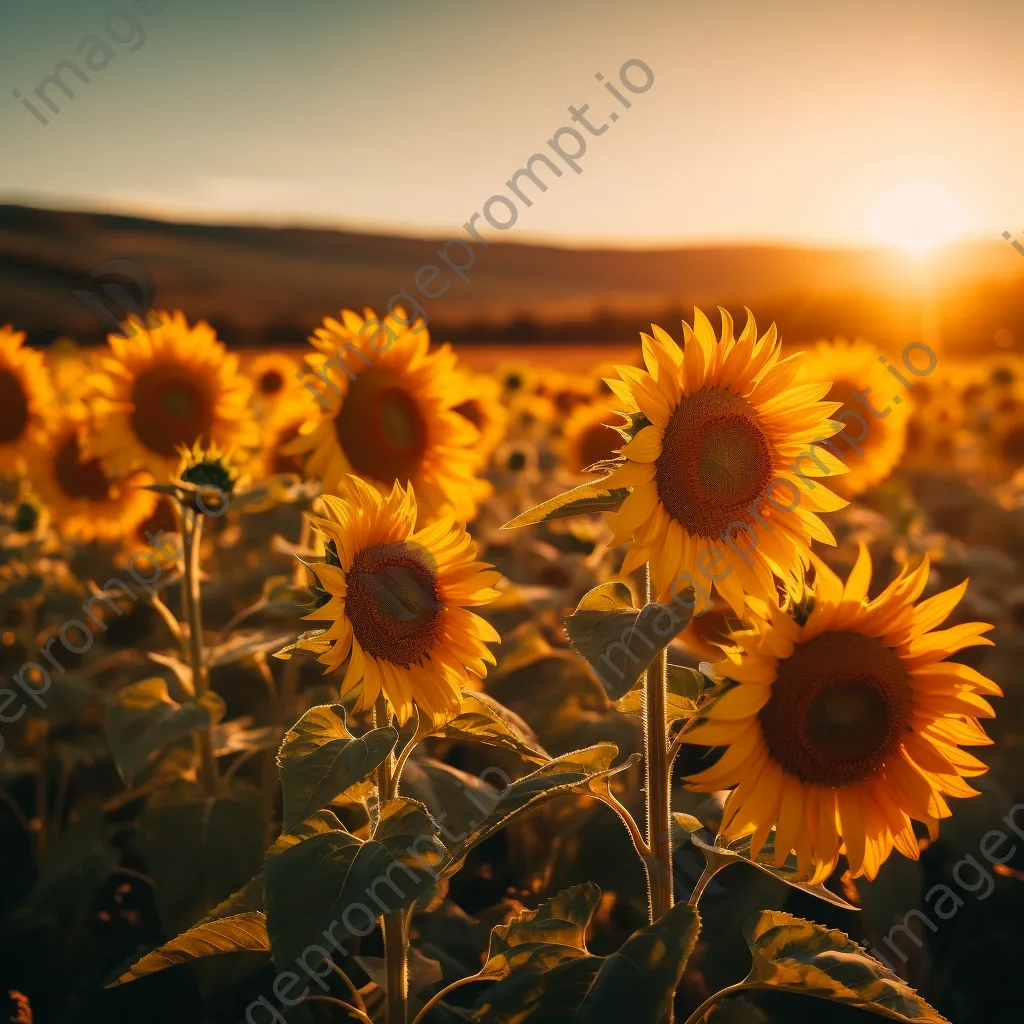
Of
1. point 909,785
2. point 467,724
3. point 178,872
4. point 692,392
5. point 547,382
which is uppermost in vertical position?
point 547,382

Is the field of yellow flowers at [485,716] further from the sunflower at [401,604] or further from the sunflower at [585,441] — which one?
the sunflower at [585,441]

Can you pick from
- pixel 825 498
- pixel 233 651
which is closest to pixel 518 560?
pixel 233 651

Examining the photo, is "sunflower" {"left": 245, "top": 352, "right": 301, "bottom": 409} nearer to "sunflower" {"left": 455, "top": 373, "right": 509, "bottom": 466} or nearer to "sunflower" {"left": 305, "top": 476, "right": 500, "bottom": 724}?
"sunflower" {"left": 455, "top": 373, "right": 509, "bottom": 466}

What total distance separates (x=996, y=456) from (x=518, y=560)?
4.48m

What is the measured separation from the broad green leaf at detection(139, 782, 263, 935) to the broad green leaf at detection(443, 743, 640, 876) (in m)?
1.20

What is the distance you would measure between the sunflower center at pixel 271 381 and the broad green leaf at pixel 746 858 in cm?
569

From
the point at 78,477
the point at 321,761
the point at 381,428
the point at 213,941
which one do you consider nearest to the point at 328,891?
the point at 321,761

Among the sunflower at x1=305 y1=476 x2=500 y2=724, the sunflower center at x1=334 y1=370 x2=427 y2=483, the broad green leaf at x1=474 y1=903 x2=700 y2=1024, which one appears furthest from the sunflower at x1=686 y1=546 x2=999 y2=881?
the sunflower center at x1=334 y1=370 x2=427 y2=483

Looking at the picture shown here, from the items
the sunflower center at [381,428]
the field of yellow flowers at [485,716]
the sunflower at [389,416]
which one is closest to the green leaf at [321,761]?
the field of yellow flowers at [485,716]

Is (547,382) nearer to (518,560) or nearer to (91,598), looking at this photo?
(518,560)

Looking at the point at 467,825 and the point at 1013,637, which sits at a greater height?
the point at 1013,637

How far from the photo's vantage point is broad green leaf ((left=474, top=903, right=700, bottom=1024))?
1.70 meters

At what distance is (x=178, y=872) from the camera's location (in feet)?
9.34

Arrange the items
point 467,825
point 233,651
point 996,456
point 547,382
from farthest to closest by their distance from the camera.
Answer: point 547,382 < point 996,456 < point 233,651 < point 467,825
